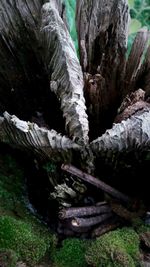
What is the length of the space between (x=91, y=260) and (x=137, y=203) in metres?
0.18

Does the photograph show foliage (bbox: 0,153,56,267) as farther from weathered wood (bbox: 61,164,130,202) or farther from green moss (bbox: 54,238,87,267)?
weathered wood (bbox: 61,164,130,202)

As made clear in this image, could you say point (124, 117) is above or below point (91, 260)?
above

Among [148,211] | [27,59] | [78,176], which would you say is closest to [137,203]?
[148,211]

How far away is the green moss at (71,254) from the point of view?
0.91m

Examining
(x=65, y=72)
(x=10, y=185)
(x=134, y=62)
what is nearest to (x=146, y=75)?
(x=134, y=62)

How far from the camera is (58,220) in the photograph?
0.99 metres

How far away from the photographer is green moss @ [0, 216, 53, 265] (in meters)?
0.89

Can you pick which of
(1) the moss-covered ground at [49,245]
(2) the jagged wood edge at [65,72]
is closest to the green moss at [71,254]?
(1) the moss-covered ground at [49,245]

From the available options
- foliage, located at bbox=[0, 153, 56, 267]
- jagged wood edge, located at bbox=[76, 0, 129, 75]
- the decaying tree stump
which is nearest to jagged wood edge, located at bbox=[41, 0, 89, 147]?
the decaying tree stump

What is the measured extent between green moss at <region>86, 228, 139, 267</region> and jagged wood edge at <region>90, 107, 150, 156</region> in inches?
6.4

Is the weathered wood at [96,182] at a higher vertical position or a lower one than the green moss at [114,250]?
higher

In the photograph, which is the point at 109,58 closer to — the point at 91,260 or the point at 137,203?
the point at 137,203

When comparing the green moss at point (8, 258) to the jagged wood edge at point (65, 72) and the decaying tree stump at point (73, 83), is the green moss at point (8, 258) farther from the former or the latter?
the jagged wood edge at point (65, 72)

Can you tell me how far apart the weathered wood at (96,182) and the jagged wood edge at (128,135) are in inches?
3.1
